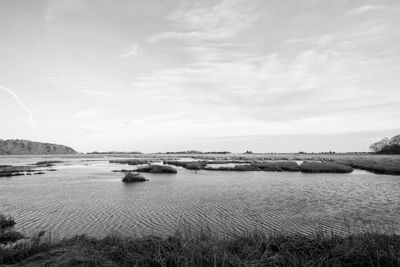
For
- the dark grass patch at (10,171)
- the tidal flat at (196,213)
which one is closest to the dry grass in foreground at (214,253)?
the tidal flat at (196,213)

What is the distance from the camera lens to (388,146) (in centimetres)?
15362

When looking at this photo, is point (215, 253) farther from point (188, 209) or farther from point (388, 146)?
point (388, 146)

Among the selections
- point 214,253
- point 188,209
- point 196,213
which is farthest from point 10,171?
point 214,253

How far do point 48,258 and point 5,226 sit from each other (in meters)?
9.02

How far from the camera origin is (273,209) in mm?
17141

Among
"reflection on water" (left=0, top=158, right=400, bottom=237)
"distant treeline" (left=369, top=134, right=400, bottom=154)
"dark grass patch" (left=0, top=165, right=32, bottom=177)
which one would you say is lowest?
"reflection on water" (left=0, top=158, right=400, bottom=237)

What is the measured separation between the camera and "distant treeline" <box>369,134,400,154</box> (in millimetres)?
144875

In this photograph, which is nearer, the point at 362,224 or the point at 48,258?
the point at 48,258

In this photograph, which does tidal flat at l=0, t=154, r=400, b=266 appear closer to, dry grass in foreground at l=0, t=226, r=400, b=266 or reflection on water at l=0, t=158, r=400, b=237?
reflection on water at l=0, t=158, r=400, b=237

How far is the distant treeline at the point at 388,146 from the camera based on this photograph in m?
145

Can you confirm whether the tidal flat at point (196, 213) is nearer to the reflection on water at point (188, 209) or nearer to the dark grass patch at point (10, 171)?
the reflection on water at point (188, 209)

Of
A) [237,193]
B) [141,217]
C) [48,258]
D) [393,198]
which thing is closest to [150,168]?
[237,193]

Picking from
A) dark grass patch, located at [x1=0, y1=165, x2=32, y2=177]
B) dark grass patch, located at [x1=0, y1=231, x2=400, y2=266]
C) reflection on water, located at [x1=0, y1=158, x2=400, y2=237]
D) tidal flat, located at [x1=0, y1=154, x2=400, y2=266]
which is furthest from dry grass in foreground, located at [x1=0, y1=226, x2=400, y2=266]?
dark grass patch, located at [x1=0, y1=165, x2=32, y2=177]

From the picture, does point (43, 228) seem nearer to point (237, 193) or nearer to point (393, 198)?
point (237, 193)
